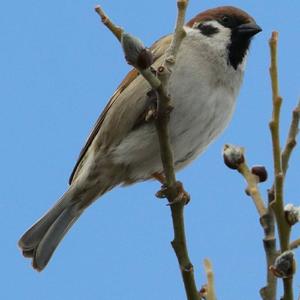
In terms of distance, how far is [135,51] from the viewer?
5.76 feet

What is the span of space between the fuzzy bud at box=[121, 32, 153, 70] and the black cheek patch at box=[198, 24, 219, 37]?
2.42 meters

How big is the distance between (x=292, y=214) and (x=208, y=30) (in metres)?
2.97

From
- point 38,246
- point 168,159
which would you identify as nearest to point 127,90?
point 38,246

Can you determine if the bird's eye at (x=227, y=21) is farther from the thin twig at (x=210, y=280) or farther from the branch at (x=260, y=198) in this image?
the thin twig at (x=210, y=280)

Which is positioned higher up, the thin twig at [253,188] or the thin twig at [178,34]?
the thin twig at [178,34]

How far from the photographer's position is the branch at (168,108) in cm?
174

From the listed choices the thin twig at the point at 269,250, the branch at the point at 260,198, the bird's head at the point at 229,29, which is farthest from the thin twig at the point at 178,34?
the bird's head at the point at 229,29

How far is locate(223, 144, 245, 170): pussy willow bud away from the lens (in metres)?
1.60

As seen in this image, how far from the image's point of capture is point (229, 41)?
414cm

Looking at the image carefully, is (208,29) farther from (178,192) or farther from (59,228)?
(178,192)

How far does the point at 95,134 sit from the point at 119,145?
386mm

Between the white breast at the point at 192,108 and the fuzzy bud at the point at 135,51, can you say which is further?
the white breast at the point at 192,108

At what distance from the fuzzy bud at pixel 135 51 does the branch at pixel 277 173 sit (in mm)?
417

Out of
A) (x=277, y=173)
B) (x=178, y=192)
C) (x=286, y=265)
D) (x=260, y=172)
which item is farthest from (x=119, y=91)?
(x=286, y=265)
